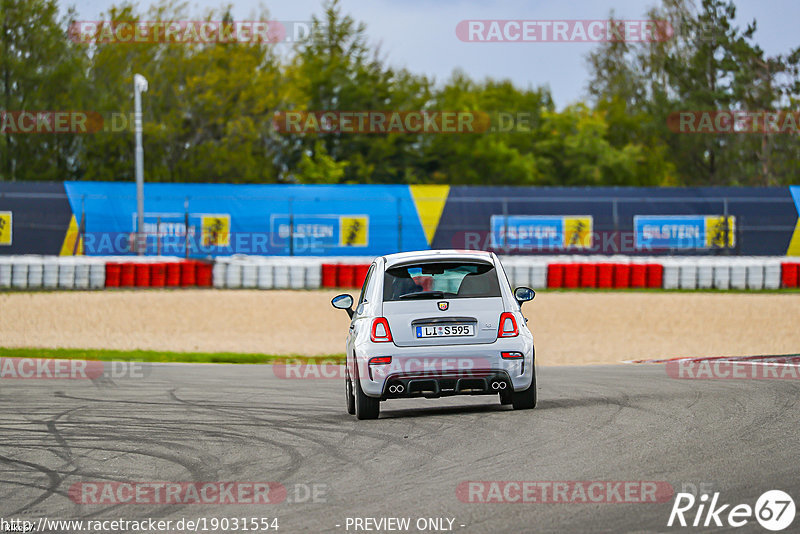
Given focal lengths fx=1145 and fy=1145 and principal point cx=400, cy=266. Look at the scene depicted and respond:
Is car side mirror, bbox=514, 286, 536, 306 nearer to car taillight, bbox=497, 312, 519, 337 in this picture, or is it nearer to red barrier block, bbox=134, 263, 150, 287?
car taillight, bbox=497, 312, 519, 337

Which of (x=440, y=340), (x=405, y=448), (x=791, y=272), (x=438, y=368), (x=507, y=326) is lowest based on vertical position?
(x=791, y=272)

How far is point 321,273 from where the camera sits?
1216 inches

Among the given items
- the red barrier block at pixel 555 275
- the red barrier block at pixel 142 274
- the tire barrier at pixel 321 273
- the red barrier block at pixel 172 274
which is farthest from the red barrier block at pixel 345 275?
the red barrier block at pixel 555 275

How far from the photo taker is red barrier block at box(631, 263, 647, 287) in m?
31.0

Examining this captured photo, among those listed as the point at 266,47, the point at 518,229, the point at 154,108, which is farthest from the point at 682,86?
the point at 518,229

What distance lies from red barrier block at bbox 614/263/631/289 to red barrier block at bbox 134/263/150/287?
12560mm

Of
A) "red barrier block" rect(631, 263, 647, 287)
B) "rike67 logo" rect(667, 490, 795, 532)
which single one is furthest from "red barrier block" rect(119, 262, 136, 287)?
"rike67 logo" rect(667, 490, 795, 532)

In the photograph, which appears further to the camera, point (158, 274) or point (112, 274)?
point (158, 274)

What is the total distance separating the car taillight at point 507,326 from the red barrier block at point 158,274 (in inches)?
862

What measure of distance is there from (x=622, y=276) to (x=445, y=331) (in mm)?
22279

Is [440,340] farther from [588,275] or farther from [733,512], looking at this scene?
[588,275]

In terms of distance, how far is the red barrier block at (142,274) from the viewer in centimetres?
3031

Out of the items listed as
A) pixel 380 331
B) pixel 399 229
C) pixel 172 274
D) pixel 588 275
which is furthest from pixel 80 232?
pixel 380 331

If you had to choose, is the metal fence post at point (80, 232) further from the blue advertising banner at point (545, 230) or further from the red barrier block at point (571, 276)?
the red barrier block at point (571, 276)
